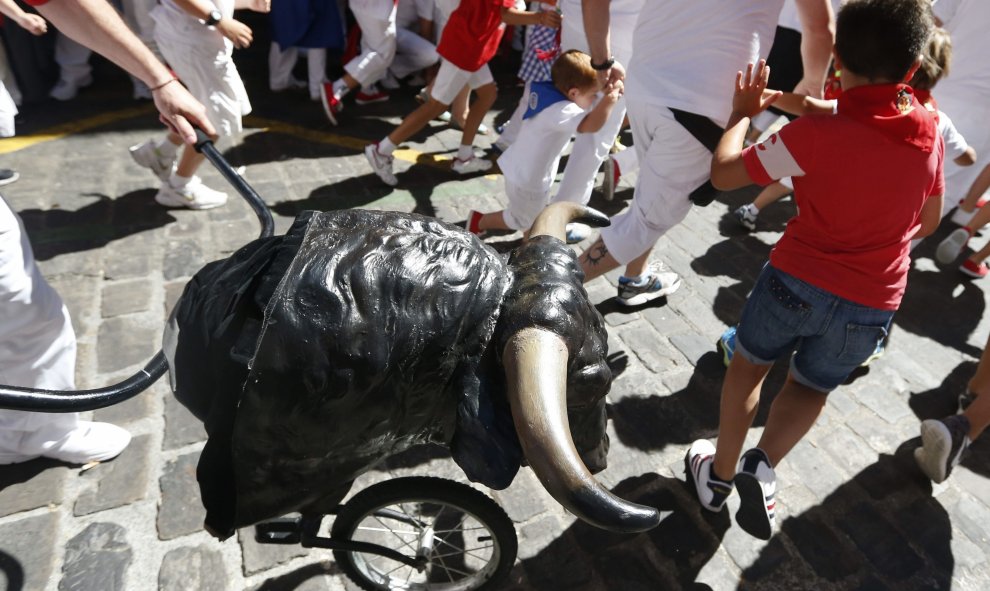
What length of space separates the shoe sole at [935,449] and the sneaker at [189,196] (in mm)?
4515

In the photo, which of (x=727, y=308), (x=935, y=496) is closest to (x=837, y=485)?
(x=935, y=496)

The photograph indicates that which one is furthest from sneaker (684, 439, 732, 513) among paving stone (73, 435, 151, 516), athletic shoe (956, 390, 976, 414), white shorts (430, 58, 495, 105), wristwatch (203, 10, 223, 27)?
wristwatch (203, 10, 223, 27)

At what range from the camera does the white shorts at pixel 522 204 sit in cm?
392

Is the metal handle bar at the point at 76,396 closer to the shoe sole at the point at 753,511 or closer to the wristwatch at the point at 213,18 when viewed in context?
the shoe sole at the point at 753,511

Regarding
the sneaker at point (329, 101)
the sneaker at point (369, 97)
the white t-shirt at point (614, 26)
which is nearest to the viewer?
the white t-shirt at point (614, 26)

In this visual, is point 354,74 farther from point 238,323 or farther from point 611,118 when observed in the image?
point 238,323

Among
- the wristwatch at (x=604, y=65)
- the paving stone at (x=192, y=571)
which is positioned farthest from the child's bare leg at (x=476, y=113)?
the paving stone at (x=192, y=571)

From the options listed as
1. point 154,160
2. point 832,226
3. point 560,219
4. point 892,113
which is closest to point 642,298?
point 832,226

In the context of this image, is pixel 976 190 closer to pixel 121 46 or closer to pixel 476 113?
pixel 476 113

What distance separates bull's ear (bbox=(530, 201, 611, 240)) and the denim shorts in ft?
3.15

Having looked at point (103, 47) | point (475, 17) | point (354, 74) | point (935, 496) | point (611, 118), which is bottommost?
point (935, 496)

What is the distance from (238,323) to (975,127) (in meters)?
5.72

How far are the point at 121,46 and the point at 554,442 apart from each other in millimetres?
2082

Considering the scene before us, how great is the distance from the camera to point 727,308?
4.04 metres
